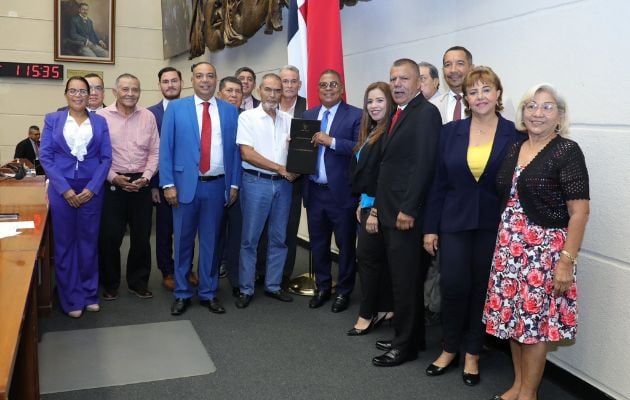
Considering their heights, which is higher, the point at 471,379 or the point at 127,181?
the point at 127,181

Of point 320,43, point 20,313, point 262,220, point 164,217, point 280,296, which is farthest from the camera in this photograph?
point 164,217

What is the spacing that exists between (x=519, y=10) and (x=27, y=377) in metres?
2.71

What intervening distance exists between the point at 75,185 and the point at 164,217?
784 millimetres

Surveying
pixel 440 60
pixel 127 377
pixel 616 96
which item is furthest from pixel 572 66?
pixel 127 377

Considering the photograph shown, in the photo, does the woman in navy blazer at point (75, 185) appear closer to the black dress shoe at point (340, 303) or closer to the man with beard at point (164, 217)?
the man with beard at point (164, 217)

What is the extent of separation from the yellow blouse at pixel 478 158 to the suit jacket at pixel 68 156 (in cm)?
213

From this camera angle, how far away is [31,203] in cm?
352

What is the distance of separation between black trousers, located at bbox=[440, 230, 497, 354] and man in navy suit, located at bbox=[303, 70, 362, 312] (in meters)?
1.02

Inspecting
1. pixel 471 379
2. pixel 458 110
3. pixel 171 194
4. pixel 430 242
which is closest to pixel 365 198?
pixel 430 242

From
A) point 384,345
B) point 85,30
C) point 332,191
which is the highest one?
point 85,30

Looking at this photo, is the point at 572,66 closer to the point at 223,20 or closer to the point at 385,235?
the point at 385,235

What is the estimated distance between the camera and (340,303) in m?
3.68

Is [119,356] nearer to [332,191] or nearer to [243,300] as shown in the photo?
[243,300]

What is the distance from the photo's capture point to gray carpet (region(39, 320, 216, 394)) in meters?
2.62
